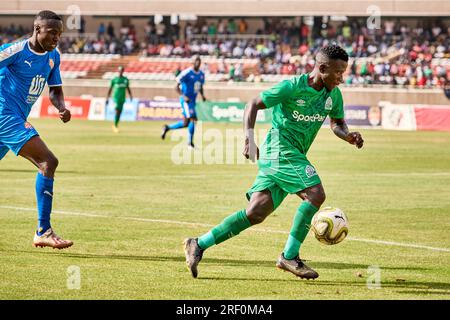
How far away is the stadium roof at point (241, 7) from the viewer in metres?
56.7

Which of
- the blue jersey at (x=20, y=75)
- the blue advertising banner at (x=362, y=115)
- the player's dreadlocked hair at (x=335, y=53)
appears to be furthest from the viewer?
the blue advertising banner at (x=362, y=115)

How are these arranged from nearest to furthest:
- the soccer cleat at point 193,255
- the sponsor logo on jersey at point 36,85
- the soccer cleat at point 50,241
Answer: the soccer cleat at point 193,255 → the soccer cleat at point 50,241 → the sponsor logo on jersey at point 36,85

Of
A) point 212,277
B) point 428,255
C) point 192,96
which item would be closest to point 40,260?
point 212,277

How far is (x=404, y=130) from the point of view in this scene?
3872 centimetres

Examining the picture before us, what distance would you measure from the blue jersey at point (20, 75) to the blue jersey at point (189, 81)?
17.1 m

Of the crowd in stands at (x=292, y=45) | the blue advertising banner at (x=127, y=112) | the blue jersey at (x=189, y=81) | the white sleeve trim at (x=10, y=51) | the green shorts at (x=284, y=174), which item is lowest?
the blue advertising banner at (x=127, y=112)

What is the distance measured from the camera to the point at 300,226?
29.2 feet

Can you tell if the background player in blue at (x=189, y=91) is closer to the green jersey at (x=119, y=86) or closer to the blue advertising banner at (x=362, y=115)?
the green jersey at (x=119, y=86)

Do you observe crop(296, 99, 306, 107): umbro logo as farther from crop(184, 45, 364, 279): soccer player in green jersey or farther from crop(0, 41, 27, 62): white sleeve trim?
crop(0, 41, 27, 62): white sleeve trim

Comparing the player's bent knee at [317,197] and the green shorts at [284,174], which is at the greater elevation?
the green shorts at [284,174]

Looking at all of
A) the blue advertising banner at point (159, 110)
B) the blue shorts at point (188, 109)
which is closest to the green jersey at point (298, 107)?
the blue shorts at point (188, 109)

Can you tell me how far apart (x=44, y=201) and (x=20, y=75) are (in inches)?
56.4

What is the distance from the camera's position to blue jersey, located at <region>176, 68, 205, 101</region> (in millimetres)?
27750
